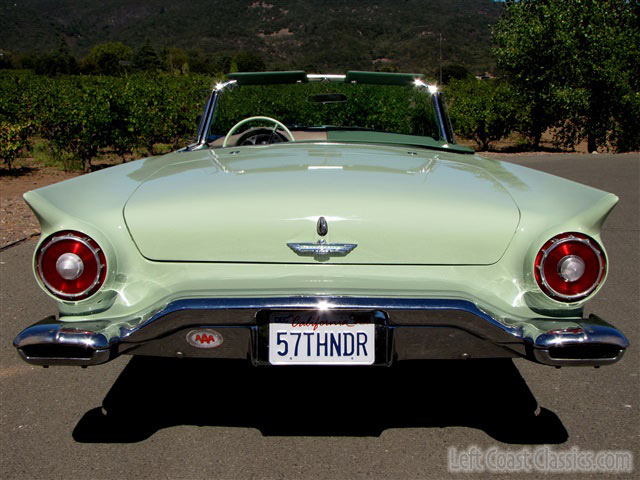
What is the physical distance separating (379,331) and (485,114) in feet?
62.0

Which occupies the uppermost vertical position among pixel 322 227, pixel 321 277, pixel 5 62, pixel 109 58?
pixel 322 227

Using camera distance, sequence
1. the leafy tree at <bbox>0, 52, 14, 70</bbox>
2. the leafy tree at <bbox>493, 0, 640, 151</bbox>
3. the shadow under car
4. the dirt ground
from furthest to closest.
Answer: the leafy tree at <bbox>0, 52, 14, 70</bbox> → the leafy tree at <bbox>493, 0, 640, 151</bbox> → the dirt ground → the shadow under car

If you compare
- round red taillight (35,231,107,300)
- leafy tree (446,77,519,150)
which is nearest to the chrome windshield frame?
round red taillight (35,231,107,300)

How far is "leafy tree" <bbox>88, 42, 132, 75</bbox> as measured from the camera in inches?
3182

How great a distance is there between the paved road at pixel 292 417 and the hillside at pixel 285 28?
87760mm

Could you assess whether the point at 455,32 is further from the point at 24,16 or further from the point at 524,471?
the point at 524,471

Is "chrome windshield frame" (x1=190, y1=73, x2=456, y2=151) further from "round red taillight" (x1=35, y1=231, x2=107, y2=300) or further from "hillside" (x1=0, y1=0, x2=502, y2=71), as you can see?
"hillside" (x1=0, y1=0, x2=502, y2=71)

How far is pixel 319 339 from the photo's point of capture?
2.38m

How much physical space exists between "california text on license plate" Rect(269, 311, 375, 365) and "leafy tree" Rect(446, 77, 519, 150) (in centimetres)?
1875

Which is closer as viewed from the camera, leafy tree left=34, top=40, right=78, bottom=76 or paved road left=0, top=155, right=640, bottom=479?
paved road left=0, top=155, right=640, bottom=479

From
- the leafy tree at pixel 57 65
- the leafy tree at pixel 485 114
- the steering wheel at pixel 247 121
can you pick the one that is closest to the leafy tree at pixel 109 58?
the leafy tree at pixel 57 65

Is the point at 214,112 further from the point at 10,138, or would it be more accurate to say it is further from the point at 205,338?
the point at 10,138

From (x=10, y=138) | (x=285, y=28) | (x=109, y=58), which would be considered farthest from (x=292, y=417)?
(x=285, y=28)

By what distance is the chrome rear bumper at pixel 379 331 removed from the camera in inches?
90.1
